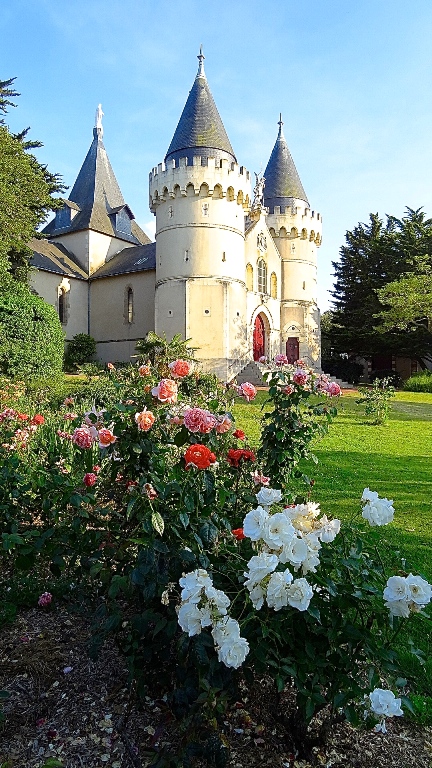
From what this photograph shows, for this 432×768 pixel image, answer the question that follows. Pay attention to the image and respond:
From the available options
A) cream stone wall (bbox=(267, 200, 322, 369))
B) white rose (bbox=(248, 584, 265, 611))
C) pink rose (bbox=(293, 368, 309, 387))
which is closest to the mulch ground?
white rose (bbox=(248, 584, 265, 611))

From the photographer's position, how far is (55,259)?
2953 centimetres

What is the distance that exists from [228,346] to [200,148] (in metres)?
9.48

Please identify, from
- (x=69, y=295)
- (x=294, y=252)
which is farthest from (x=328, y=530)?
(x=294, y=252)

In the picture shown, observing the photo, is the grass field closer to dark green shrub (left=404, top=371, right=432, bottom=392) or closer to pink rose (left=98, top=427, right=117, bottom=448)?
pink rose (left=98, top=427, right=117, bottom=448)

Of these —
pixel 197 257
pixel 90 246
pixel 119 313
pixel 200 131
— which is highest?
pixel 200 131

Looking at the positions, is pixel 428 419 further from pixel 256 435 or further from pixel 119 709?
pixel 119 709

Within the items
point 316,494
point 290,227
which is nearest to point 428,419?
point 316,494

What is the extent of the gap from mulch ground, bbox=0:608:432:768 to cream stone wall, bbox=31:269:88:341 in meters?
26.7

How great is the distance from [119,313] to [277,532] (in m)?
28.4

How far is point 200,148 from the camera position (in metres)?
24.4

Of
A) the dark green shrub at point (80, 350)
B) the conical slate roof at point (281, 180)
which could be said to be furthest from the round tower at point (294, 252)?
the dark green shrub at point (80, 350)

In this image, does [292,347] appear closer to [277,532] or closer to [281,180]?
[281,180]

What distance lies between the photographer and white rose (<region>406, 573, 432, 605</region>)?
1709 mm

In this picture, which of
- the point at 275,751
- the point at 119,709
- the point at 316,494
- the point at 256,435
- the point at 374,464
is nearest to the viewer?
the point at 275,751
